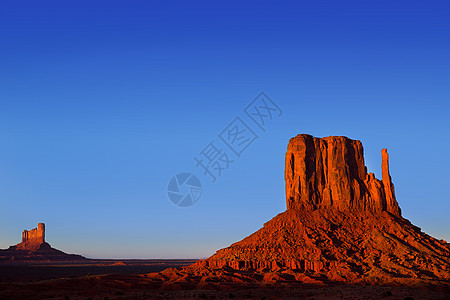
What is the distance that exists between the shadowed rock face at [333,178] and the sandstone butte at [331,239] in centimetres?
22

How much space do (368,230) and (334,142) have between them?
2300cm

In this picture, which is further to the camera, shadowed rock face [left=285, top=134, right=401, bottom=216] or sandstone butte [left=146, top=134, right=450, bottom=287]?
shadowed rock face [left=285, top=134, right=401, bottom=216]

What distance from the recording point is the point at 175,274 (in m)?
95.1

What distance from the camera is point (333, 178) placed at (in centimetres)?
10850

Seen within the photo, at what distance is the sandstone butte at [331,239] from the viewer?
279 ft

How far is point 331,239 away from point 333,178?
17778mm

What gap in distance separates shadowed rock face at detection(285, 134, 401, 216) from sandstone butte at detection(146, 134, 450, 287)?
219 millimetres

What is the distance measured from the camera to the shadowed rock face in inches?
4146

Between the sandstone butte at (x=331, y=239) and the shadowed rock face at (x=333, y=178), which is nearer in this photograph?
the sandstone butte at (x=331, y=239)

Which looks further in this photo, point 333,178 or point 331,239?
point 333,178

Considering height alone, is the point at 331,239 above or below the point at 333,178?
below

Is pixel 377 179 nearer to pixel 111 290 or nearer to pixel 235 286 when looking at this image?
pixel 235 286

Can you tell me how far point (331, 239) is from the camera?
9519 centimetres

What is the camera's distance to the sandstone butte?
85.2 m
